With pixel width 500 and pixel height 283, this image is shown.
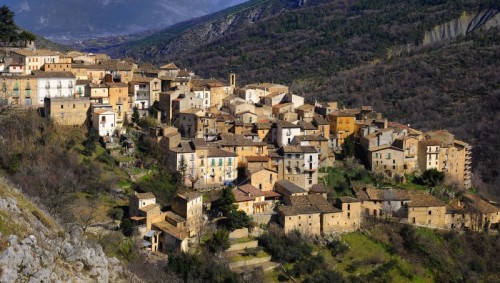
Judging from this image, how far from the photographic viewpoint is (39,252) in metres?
15.0

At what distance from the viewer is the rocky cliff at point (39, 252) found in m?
14.2

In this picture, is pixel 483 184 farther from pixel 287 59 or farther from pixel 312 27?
pixel 312 27

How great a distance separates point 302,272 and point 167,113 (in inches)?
602

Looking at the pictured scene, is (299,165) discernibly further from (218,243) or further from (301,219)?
(218,243)

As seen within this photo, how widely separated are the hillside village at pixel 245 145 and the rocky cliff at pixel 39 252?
12.5 metres

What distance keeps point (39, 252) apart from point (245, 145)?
75.2ft

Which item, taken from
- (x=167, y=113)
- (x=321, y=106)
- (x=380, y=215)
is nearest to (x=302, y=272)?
(x=380, y=215)

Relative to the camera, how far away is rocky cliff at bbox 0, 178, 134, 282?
46.5ft

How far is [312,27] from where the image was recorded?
382ft

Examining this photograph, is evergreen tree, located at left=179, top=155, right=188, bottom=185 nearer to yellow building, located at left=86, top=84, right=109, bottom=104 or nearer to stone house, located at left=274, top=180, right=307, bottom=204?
stone house, located at left=274, top=180, right=307, bottom=204

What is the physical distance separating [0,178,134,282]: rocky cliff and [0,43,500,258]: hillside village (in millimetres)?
12472

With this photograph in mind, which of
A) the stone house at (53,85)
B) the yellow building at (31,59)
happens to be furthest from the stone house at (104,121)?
the yellow building at (31,59)

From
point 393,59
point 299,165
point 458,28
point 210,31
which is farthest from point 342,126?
point 210,31

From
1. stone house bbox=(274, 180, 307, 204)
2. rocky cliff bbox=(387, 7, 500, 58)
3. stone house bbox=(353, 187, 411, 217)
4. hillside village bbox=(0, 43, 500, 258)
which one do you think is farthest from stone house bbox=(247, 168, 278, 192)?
rocky cliff bbox=(387, 7, 500, 58)
